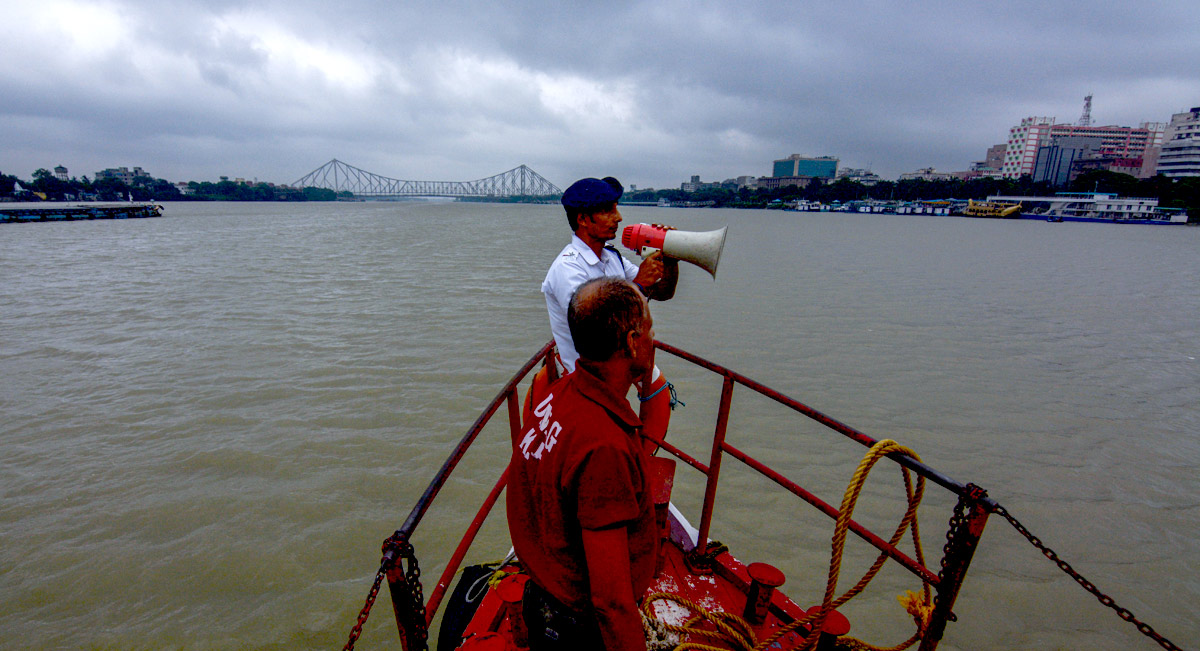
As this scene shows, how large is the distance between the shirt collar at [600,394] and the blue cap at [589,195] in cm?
152

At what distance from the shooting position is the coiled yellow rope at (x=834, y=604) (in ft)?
5.75

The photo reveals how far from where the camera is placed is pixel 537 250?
26094 mm

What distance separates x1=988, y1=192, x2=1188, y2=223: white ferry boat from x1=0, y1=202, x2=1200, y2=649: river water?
257 ft

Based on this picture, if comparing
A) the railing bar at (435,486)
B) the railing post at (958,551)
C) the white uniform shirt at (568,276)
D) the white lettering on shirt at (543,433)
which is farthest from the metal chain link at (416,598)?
the railing post at (958,551)

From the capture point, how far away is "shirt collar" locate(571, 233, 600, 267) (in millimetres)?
2660

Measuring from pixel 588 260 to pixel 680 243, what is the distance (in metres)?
0.57

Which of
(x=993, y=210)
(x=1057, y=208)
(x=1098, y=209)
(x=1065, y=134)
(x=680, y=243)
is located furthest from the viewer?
(x=1065, y=134)

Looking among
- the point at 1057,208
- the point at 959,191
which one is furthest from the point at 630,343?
the point at 959,191

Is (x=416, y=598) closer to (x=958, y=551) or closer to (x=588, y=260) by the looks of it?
(x=588, y=260)

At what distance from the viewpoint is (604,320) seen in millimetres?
1244

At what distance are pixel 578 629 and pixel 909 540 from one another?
432 cm

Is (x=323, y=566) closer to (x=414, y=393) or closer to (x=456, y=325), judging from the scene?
(x=414, y=393)

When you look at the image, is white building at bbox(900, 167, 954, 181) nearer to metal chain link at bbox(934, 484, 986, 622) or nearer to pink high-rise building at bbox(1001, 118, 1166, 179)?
pink high-rise building at bbox(1001, 118, 1166, 179)

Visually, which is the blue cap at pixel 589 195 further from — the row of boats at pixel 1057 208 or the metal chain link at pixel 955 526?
the row of boats at pixel 1057 208
